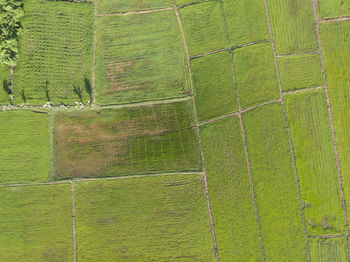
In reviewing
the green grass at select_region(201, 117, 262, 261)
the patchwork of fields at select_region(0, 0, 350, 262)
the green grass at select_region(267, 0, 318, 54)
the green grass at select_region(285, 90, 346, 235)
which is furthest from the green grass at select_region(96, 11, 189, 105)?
the green grass at select_region(285, 90, 346, 235)

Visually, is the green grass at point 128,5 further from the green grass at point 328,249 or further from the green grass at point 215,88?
the green grass at point 328,249

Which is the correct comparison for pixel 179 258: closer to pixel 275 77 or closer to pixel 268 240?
pixel 268 240

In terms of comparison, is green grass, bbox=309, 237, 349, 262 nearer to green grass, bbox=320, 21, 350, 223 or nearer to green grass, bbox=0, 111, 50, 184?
green grass, bbox=320, 21, 350, 223

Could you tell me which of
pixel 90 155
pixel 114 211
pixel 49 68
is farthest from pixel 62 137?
pixel 114 211

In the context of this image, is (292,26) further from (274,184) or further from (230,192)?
(230,192)

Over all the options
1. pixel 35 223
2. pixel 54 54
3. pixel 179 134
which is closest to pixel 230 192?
pixel 179 134
